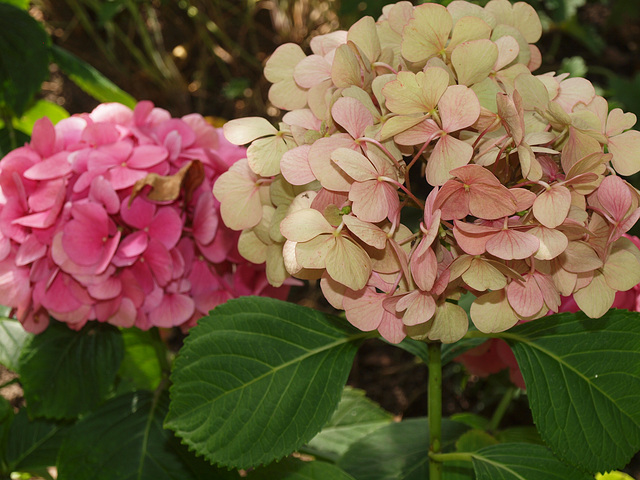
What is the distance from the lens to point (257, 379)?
68 cm

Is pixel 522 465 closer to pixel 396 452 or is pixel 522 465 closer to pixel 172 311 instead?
pixel 396 452

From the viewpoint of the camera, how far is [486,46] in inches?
22.3

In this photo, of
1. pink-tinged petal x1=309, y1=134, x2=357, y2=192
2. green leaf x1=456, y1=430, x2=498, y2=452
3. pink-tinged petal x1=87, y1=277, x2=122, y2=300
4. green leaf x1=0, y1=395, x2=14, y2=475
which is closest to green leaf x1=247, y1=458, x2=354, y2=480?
green leaf x1=456, y1=430, x2=498, y2=452

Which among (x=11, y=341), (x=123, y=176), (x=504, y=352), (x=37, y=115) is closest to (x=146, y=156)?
(x=123, y=176)

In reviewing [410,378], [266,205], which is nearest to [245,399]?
[266,205]

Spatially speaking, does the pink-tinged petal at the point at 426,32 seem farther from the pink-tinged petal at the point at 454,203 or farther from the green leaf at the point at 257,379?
the green leaf at the point at 257,379

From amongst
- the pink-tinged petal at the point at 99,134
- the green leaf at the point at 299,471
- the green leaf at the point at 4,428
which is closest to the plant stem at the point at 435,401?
the green leaf at the point at 299,471

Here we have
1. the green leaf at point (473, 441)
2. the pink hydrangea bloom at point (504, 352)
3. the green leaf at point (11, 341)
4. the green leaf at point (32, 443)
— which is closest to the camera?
the pink hydrangea bloom at point (504, 352)

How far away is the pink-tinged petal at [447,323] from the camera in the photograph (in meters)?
0.58

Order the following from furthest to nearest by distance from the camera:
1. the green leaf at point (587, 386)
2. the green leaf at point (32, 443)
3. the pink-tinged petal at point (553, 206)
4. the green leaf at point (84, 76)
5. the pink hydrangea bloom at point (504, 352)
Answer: the green leaf at point (84, 76) → the green leaf at point (32, 443) → the pink hydrangea bloom at point (504, 352) → the green leaf at point (587, 386) → the pink-tinged petal at point (553, 206)

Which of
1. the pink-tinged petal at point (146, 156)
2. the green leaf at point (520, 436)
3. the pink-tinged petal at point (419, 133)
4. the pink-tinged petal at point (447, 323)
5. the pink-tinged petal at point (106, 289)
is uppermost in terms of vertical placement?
the pink-tinged petal at point (419, 133)

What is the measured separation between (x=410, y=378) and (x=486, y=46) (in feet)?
4.14

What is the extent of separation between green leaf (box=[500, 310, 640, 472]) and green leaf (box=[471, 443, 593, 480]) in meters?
0.06

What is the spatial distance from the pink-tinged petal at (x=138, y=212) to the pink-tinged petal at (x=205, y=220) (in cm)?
5
